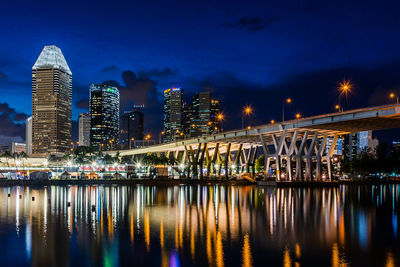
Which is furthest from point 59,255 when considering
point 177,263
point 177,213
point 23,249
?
point 177,213

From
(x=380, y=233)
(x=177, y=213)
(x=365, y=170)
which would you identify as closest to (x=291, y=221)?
(x=380, y=233)

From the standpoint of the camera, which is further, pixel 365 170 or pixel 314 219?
pixel 365 170

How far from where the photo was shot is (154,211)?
39.9 meters

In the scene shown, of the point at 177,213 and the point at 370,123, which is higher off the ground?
the point at 370,123

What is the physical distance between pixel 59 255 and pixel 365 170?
508ft

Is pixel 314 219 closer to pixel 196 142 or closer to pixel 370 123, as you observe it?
pixel 370 123

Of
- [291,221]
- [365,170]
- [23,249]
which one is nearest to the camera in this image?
[23,249]

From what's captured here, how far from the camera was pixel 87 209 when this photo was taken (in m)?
42.5

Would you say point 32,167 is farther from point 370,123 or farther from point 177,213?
point 177,213

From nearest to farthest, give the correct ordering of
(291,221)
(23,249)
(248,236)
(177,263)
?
(177,263) < (23,249) < (248,236) < (291,221)

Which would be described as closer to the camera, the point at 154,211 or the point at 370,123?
the point at 154,211

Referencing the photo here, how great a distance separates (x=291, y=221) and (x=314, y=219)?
2577 mm

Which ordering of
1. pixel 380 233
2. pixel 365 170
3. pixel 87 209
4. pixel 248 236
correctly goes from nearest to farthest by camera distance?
pixel 248 236, pixel 380 233, pixel 87 209, pixel 365 170

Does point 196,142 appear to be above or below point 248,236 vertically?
above
